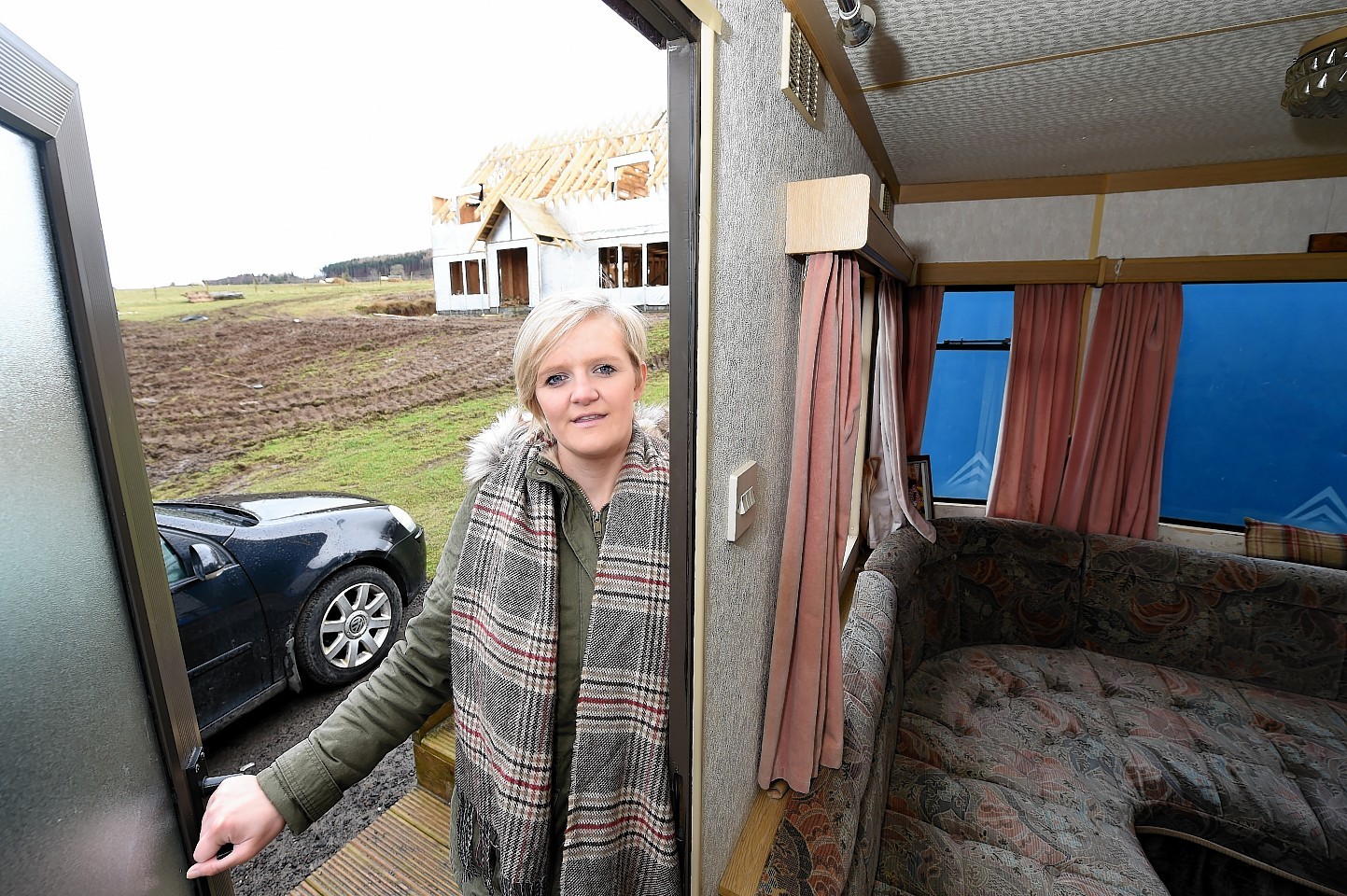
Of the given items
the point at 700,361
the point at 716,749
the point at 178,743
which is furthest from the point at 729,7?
the point at 716,749

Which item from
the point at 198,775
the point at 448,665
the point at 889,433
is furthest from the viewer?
the point at 889,433

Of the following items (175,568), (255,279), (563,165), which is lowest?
(175,568)

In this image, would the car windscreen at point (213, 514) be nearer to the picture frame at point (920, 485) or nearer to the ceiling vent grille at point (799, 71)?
the ceiling vent grille at point (799, 71)

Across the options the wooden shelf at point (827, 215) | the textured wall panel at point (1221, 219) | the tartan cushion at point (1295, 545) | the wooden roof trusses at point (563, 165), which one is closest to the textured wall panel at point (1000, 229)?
the textured wall panel at point (1221, 219)

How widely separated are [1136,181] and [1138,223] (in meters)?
0.19

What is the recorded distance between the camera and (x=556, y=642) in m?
0.86

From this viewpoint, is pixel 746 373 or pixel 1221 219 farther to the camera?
pixel 1221 219

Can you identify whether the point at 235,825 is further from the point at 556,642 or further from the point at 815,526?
the point at 815,526

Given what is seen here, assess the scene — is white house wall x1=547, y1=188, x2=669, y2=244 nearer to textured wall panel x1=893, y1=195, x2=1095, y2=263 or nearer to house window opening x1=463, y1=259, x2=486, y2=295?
house window opening x1=463, y1=259, x2=486, y2=295

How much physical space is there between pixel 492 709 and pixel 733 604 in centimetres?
42

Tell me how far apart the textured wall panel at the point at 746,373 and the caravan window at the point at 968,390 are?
2.34 meters

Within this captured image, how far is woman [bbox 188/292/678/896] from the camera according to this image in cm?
85

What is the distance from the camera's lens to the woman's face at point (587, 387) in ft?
2.83

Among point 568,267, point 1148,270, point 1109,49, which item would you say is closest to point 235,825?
point 568,267
